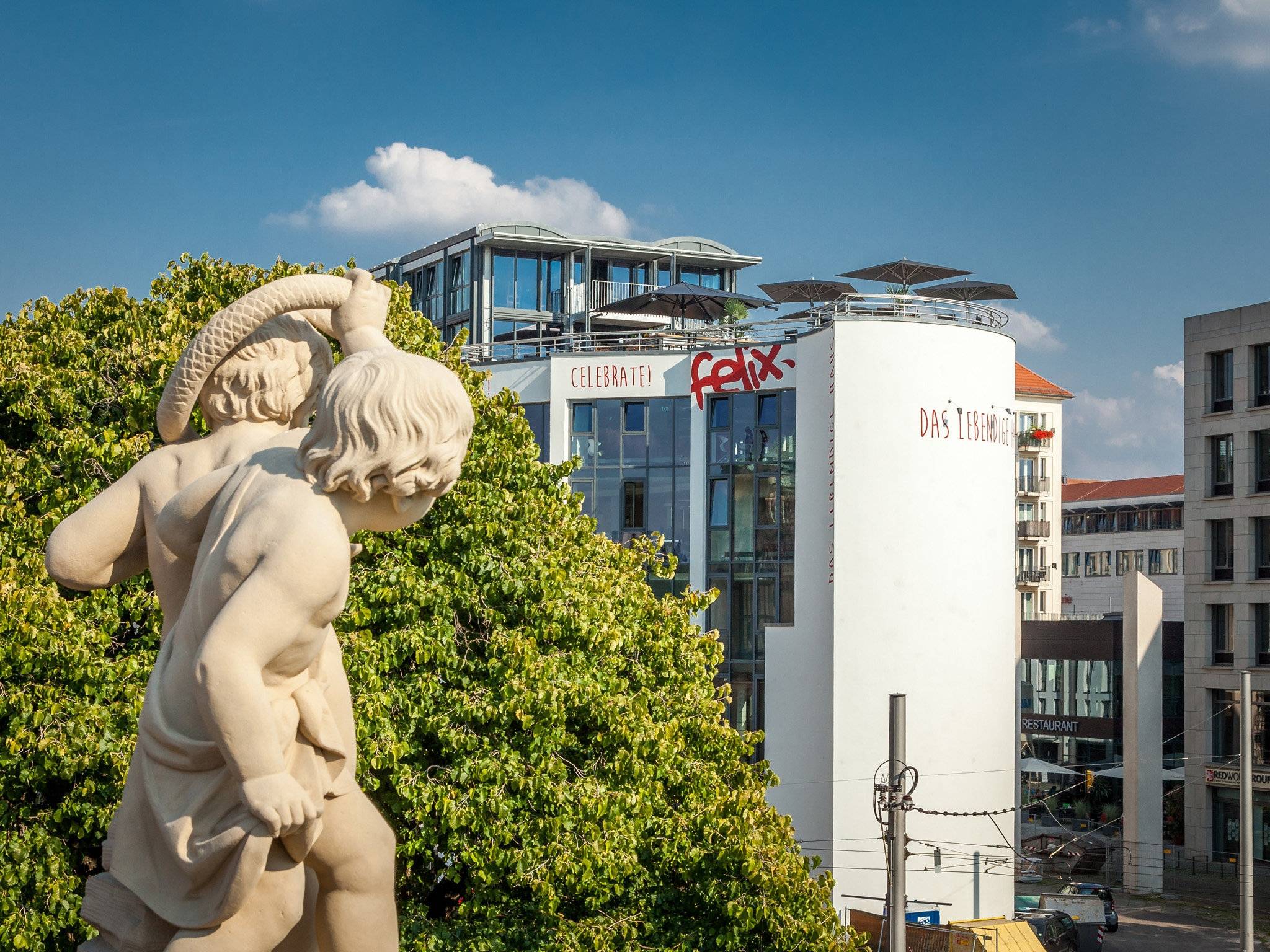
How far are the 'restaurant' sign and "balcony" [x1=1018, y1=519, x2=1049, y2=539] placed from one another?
30662mm

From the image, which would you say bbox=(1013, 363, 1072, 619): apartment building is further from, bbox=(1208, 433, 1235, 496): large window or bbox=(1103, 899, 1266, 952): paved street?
bbox=(1103, 899, 1266, 952): paved street

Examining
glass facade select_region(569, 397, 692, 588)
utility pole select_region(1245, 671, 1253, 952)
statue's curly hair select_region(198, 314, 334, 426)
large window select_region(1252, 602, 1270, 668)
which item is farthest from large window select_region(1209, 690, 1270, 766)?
statue's curly hair select_region(198, 314, 334, 426)

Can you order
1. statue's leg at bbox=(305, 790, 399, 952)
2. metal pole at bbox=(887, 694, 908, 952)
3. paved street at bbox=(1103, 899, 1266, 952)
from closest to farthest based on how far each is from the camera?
statue's leg at bbox=(305, 790, 399, 952) < metal pole at bbox=(887, 694, 908, 952) < paved street at bbox=(1103, 899, 1266, 952)

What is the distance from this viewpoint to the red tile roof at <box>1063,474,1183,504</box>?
91.0 meters

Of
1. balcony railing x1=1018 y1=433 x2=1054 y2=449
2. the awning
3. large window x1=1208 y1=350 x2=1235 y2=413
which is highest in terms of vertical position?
balcony railing x1=1018 y1=433 x2=1054 y2=449

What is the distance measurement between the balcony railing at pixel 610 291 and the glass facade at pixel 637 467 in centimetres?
2100

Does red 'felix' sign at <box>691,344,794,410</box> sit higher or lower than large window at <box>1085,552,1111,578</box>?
higher

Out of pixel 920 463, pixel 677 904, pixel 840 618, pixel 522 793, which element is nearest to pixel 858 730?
pixel 840 618

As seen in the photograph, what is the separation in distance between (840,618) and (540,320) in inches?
1038

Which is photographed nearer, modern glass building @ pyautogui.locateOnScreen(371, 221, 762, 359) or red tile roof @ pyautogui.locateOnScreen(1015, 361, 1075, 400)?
modern glass building @ pyautogui.locateOnScreen(371, 221, 762, 359)

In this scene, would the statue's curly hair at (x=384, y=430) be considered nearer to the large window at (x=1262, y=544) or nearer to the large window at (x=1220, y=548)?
the large window at (x=1262, y=544)

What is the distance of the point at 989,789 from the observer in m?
38.1

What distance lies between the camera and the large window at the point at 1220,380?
50.7m

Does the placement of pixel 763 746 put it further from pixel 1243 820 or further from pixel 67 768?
pixel 67 768
